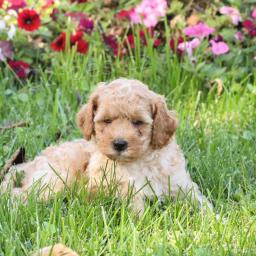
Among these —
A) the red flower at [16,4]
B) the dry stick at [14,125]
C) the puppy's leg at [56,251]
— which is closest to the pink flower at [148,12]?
the red flower at [16,4]

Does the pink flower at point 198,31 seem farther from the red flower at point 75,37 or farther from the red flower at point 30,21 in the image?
the red flower at point 30,21

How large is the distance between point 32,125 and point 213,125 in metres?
1.40

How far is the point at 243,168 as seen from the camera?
5.08 metres

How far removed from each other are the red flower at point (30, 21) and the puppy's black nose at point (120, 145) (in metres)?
2.90

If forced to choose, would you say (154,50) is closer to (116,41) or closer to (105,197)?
(116,41)

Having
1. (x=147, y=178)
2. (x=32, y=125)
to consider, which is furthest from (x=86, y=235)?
(x=32, y=125)

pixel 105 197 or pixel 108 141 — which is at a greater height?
pixel 108 141

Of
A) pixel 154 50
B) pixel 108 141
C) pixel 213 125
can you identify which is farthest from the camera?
pixel 154 50

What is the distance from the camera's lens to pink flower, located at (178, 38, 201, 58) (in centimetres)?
684

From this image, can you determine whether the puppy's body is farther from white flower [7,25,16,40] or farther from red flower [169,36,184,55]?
white flower [7,25,16,40]

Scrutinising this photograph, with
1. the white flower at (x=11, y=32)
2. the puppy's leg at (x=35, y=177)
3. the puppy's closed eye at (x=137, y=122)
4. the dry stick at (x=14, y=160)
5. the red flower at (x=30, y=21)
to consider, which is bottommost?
the dry stick at (x=14, y=160)

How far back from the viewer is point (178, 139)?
5.74 m

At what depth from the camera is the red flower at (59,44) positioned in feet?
23.0

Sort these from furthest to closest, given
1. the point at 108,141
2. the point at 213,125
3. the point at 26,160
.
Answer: the point at 213,125 < the point at 26,160 < the point at 108,141
